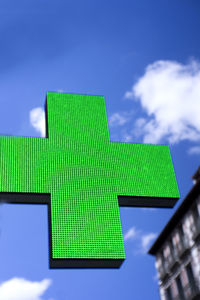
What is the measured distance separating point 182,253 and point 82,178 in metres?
14.9

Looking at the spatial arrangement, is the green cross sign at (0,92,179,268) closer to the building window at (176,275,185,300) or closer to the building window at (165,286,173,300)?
the building window at (176,275,185,300)

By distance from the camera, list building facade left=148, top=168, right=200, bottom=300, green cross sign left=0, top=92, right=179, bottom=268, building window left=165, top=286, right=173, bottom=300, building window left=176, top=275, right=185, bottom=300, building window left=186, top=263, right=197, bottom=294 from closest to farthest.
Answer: green cross sign left=0, top=92, right=179, bottom=268 < building window left=186, top=263, right=197, bottom=294 < building facade left=148, top=168, right=200, bottom=300 < building window left=176, top=275, right=185, bottom=300 < building window left=165, top=286, right=173, bottom=300

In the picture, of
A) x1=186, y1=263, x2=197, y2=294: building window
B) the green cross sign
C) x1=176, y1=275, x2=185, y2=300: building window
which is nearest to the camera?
the green cross sign

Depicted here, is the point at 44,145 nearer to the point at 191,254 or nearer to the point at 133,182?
the point at 133,182

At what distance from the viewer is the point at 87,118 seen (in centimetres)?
1536

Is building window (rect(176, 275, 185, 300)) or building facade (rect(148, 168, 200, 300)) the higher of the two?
building facade (rect(148, 168, 200, 300))

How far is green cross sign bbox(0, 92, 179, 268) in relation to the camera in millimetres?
12922

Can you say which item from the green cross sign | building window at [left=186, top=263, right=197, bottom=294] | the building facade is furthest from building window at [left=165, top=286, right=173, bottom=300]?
the green cross sign

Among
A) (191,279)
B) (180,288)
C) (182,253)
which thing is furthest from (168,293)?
(191,279)

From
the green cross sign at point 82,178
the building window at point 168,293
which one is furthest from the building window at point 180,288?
the green cross sign at point 82,178

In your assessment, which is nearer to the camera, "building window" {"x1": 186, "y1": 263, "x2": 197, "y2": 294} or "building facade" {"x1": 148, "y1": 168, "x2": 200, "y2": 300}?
"building window" {"x1": 186, "y1": 263, "x2": 197, "y2": 294}

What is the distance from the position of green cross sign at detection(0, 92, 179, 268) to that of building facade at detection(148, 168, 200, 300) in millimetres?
11733

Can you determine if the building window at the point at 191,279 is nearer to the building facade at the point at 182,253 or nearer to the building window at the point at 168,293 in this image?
the building facade at the point at 182,253

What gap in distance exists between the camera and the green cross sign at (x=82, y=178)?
12.9m
